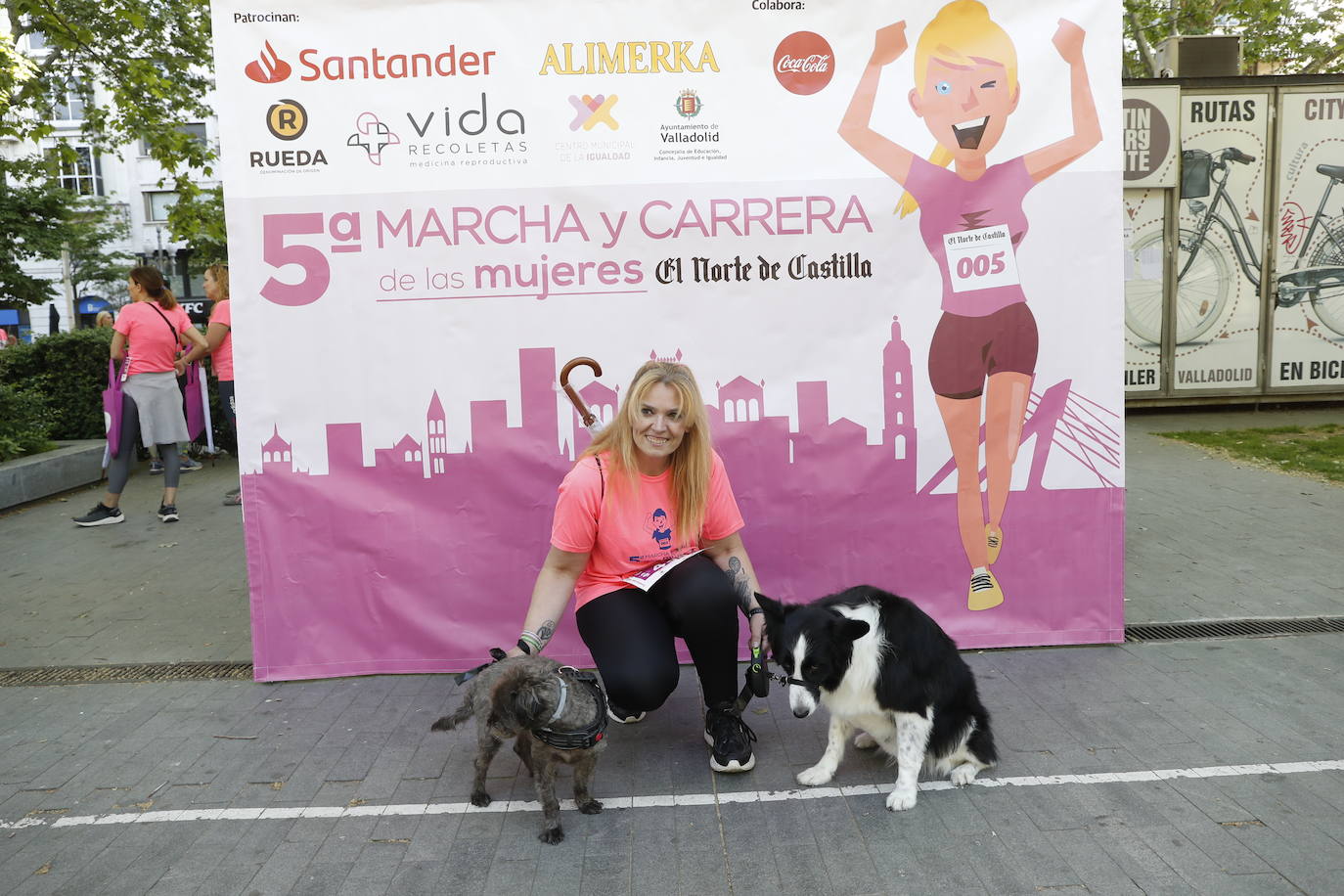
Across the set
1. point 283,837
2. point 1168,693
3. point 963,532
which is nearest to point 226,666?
point 283,837

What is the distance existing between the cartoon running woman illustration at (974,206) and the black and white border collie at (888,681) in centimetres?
132

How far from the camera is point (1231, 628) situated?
4.99 meters

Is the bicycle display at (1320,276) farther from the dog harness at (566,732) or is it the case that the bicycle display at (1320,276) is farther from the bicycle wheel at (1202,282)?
the dog harness at (566,732)

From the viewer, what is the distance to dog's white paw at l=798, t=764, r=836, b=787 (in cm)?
358

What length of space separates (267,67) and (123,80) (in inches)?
361

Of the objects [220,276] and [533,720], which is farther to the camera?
[220,276]

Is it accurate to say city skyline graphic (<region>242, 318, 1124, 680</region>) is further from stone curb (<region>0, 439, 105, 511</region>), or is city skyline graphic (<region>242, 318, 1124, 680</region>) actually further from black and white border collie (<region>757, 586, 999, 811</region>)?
stone curb (<region>0, 439, 105, 511</region>)

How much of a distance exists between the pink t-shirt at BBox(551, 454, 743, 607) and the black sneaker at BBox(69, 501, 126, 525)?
5969 mm

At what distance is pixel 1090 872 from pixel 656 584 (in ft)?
5.72

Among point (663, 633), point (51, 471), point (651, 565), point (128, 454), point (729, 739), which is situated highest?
point (128, 454)

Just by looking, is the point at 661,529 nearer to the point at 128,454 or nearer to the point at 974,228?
the point at 974,228

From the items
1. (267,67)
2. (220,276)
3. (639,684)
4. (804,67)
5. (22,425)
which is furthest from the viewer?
A: (22,425)

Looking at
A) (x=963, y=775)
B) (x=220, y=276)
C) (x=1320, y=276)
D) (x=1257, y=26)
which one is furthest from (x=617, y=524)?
(x=1257, y=26)

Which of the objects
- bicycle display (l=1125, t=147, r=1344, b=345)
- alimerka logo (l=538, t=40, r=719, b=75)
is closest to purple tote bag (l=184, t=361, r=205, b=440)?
alimerka logo (l=538, t=40, r=719, b=75)
